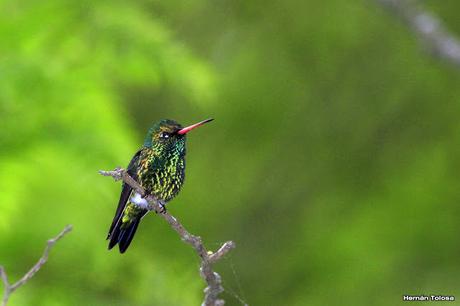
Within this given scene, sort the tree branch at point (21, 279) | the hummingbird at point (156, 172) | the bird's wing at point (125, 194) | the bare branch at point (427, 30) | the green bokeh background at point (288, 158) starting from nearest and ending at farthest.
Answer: the tree branch at point (21, 279)
the bird's wing at point (125, 194)
the hummingbird at point (156, 172)
the bare branch at point (427, 30)
the green bokeh background at point (288, 158)

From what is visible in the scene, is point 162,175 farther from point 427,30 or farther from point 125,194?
point 427,30

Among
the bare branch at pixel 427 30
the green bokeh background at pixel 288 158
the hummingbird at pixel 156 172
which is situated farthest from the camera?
the green bokeh background at pixel 288 158

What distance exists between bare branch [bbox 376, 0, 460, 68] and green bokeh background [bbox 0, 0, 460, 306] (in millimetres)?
1069

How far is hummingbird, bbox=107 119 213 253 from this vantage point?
12.3ft

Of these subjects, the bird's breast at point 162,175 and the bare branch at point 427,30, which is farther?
the bare branch at point 427,30

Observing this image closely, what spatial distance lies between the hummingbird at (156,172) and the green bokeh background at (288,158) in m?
2.45

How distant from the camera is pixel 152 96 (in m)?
8.09

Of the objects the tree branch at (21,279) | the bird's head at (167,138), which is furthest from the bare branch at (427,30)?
the tree branch at (21,279)

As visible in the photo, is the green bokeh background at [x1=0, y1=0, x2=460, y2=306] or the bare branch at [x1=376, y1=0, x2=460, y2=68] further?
the green bokeh background at [x1=0, y1=0, x2=460, y2=306]

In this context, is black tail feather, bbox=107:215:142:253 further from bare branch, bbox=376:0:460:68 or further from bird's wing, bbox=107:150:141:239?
bare branch, bbox=376:0:460:68

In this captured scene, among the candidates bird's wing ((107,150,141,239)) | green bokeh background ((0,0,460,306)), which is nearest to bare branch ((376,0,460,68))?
green bokeh background ((0,0,460,306))

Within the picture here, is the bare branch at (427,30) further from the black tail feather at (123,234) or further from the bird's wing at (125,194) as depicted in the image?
the black tail feather at (123,234)

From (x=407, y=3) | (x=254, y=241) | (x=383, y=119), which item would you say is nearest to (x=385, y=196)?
(x=383, y=119)

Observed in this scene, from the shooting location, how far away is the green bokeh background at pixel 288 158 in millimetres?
6594
